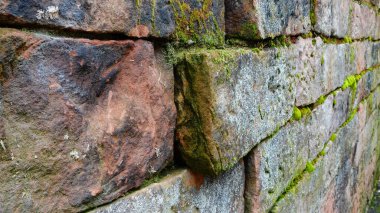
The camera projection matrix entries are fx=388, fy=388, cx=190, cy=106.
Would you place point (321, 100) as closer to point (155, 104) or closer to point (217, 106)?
point (217, 106)

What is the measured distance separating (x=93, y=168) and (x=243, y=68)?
680 millimetres

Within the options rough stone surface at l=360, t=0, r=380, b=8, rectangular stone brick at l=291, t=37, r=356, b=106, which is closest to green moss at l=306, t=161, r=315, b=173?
rectangular stone brick at l=291, t=37, r=356, b=106

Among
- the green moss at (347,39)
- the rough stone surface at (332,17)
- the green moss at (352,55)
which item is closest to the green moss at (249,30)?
the rough stone surface at (332,17)

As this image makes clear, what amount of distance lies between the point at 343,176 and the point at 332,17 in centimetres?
146

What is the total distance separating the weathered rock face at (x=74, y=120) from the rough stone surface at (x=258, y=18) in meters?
0.53

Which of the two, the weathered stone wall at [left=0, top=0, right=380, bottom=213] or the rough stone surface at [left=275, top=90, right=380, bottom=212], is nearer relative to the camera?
the weathered stone wall at [left=0, top=0, right=380, bottom=213]

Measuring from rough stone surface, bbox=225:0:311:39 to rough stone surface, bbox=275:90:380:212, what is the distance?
2.75ft

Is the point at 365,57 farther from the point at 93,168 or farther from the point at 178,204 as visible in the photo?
the point at 93,168

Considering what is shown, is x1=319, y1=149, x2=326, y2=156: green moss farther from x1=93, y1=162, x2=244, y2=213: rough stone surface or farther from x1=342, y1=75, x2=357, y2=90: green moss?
x1=93, y1=162, x2=244, y2=213: rough stone surface

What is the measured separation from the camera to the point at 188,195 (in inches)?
48.4

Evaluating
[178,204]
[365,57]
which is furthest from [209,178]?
[365,57]

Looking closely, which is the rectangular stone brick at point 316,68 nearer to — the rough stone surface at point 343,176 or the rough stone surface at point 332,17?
the rough stone surface at point 332,17

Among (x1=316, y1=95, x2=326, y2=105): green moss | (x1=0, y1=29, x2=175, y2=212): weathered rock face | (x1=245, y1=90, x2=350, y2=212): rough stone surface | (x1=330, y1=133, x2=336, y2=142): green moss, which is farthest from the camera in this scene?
(x1=330, y1=133, x2=336, y2=142): green moss

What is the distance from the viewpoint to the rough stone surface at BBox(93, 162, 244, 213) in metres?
1.02
